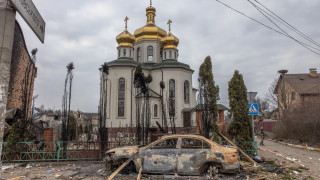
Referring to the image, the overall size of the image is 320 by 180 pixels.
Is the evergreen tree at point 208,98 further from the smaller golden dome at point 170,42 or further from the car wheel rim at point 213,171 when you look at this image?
the smaller golden dome at point 170,42

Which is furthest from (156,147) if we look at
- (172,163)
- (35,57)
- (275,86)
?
(275,86)

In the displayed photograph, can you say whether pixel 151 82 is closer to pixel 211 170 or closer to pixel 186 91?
pixel 186 91

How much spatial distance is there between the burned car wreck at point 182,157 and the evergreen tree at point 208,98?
4366 millimetres

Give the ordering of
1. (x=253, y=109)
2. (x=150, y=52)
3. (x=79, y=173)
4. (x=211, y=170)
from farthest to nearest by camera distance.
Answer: (x=150, y=52) → (x=253, y=109) → (x=79, y=173) → (x=211, y=170)

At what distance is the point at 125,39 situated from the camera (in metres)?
36.5

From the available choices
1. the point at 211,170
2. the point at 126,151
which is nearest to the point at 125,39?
the point at 126,151

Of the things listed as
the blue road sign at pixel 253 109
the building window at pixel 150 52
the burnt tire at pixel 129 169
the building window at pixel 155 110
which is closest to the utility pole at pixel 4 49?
the burnt tire at pixel 129 169

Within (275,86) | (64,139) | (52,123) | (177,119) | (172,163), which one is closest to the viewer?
(172,163)

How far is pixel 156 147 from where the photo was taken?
25.9 feet

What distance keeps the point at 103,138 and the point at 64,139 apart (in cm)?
174

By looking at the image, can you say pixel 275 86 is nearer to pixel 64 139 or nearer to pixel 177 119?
pixel 177 119

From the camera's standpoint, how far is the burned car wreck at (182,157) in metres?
7.46

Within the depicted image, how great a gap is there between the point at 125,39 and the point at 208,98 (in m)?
26.2

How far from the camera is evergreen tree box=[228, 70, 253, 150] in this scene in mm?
11242
